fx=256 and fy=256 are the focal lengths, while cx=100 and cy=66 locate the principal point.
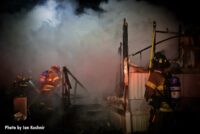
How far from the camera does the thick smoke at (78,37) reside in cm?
1406

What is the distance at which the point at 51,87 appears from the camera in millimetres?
11305

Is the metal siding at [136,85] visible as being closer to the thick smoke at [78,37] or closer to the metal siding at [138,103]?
the metal siding at [138,103]

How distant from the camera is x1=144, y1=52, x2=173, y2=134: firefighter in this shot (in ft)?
→ 22.0

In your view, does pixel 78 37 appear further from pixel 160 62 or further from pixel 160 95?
pixel 160 95

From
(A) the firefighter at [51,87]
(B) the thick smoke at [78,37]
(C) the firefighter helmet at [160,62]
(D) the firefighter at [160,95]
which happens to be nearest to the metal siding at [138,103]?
(D) the firefighter at [160,95]

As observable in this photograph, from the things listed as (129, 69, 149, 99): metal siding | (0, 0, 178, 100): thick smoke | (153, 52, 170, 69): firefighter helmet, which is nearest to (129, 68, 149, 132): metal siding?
(129, 69, 149, 99): metal siding

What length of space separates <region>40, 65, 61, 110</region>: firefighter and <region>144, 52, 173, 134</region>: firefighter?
17.2 ft

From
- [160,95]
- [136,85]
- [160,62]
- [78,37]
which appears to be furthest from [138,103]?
[78,37]

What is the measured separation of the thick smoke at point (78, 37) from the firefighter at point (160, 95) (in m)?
5.89

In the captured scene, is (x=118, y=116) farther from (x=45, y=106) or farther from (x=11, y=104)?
(x=11, y=104)

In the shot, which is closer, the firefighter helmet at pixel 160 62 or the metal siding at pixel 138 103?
the firefighter helmet at pixel 160 62

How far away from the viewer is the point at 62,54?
1545 cm

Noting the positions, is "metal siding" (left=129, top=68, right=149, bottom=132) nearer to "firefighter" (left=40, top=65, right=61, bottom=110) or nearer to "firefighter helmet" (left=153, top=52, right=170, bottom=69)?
"firefighter helmet" (left=153, top=52, right=170, bottom=69)

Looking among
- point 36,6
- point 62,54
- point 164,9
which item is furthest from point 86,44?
point 164,9
